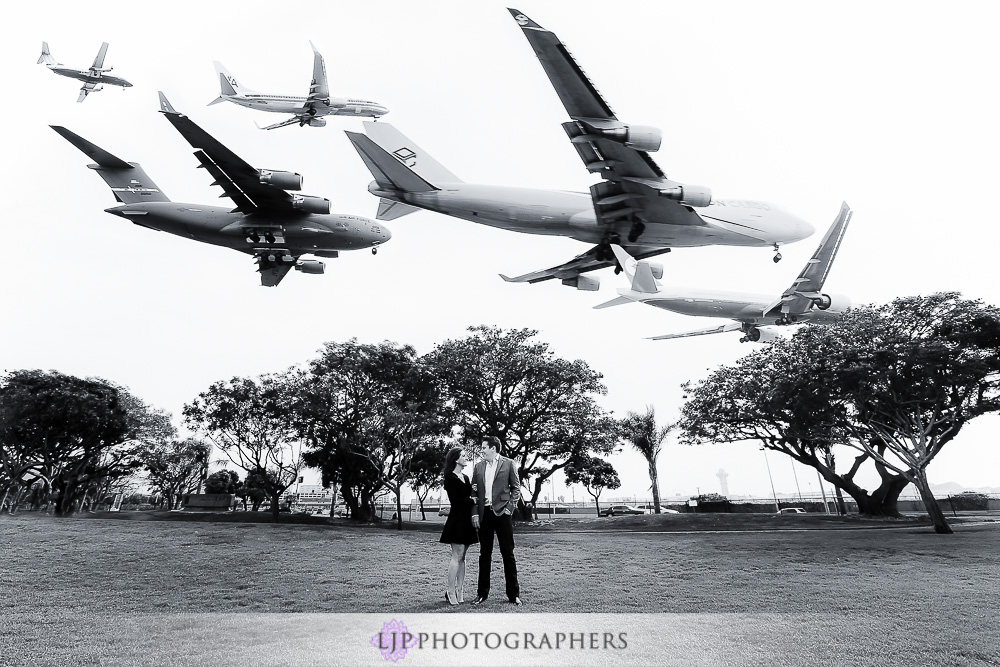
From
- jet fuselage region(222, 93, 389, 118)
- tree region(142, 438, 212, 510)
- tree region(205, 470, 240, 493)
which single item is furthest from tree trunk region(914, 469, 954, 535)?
tree region(205, 470, 240, 493)

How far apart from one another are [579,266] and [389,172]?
12.1 feet

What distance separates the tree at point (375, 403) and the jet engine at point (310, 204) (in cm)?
1756

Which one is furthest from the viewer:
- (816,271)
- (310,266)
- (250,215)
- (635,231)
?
(816,271)

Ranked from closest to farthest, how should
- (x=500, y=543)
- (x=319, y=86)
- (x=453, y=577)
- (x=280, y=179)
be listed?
1. (x=500, y=543)
2. (x=453, y=577)
3. (x=280, y=179)
4. (x=319, y=86)

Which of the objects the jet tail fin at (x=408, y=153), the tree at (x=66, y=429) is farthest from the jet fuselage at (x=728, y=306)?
the tree at (x=66, y=429)

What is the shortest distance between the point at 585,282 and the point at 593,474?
25187 millimetres

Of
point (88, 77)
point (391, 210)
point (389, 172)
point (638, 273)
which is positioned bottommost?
point (638, 273)

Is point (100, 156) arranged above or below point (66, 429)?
above

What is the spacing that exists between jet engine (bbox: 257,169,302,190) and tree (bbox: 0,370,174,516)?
2544 cm

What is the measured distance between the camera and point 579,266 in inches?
411

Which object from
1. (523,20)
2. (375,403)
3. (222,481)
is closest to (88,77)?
(523,20)

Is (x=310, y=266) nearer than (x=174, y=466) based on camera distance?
Yes

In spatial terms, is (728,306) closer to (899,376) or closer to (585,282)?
(585,282)

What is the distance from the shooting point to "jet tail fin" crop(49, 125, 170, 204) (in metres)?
9.32
